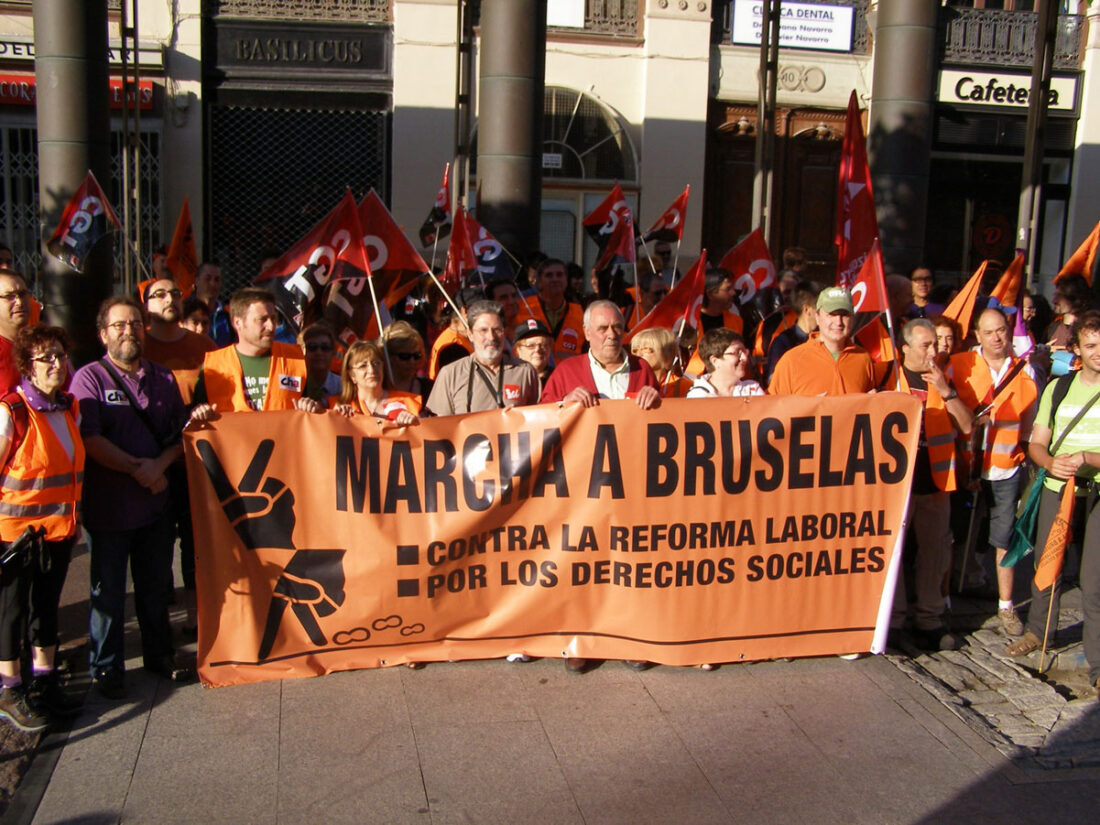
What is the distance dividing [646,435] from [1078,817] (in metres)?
2.33

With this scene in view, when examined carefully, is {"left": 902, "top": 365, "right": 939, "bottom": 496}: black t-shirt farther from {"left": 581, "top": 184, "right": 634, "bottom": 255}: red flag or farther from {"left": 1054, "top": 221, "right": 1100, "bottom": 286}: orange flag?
{"left": 581, "top": 184, "right": 634, "bottom": 255}: red flag

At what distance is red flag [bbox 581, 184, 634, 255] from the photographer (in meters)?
9.48

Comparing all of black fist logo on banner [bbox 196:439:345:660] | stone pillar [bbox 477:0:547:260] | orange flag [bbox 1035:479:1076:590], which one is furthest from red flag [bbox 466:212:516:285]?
orange flag [bbox 1035:479:1076:590]

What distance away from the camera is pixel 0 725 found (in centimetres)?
466

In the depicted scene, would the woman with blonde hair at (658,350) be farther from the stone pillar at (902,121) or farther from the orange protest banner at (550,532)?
the stone pillar at (902,121)

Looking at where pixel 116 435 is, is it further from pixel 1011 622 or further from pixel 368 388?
pixel 1011 622

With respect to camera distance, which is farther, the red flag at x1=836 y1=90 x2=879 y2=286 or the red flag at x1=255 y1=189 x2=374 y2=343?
the red flag at x1=836 y1=90 x2=879 y2=286

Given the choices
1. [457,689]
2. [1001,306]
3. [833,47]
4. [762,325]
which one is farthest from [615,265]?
[833,47]

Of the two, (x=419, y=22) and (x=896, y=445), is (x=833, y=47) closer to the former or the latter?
(x=419, y=22)

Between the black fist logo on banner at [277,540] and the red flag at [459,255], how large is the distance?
12.6ft

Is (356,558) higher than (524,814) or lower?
higher

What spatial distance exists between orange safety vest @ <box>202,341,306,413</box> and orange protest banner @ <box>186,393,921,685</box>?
31 centimetres

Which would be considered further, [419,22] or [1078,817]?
[419,22]

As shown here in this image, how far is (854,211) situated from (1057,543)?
335 cm
